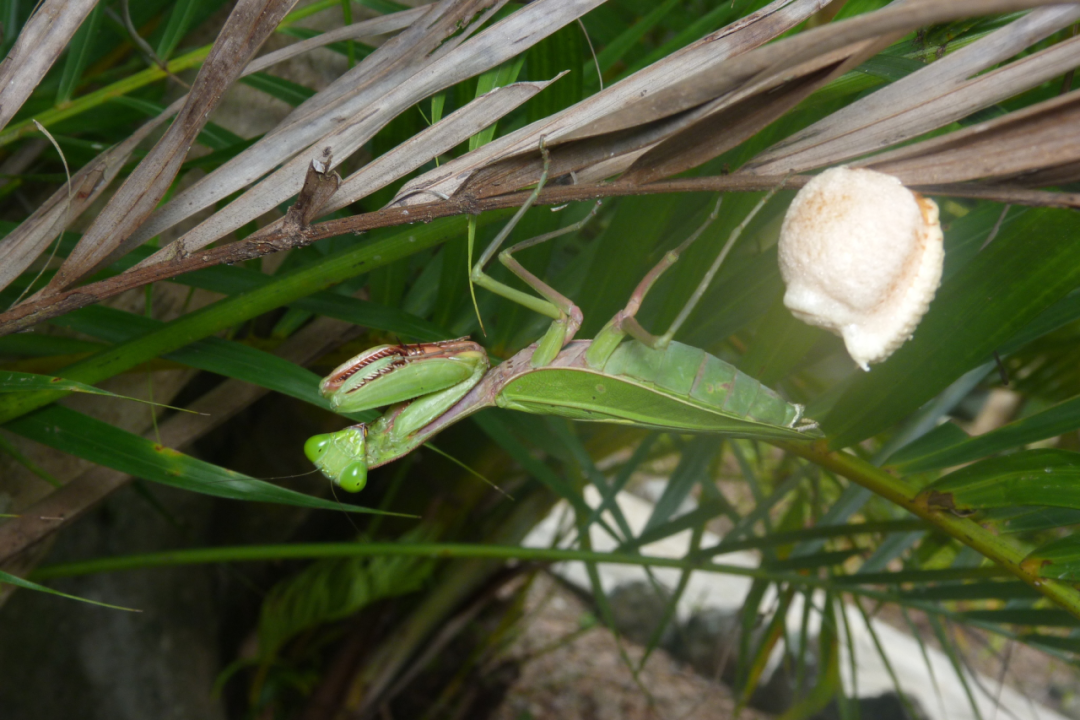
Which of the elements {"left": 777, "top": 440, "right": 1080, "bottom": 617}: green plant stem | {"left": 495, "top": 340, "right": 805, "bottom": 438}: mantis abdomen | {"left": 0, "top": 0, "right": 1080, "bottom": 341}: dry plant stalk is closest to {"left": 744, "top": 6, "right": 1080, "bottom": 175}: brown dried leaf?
{"left": 0, "top": 0, "right": 1080, "bottom": 341}: dry plant stalk

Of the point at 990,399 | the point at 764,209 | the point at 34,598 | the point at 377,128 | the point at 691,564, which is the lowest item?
the point at 34,598

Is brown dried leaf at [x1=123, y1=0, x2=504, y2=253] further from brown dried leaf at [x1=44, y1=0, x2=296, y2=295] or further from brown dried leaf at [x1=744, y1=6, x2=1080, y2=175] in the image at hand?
brown dried leaf at [x1=744, y1=6, x2=1080, y2=175]

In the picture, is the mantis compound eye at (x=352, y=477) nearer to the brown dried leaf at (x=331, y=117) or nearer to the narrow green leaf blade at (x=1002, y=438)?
the brown dried leaf at (x=331, y=117)

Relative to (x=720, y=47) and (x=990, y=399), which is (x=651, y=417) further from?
(x=990, y=399)

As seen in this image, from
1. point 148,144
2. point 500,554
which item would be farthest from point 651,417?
point 148,144

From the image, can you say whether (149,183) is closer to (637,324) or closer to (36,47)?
(36,47)

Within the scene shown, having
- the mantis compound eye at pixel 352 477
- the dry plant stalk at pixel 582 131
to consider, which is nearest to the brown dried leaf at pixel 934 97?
the dry plant stalk at pixel 582 131

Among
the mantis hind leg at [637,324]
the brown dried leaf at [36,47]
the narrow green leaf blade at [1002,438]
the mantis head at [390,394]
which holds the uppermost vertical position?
the narrow green leaf blade at [1002,438]
